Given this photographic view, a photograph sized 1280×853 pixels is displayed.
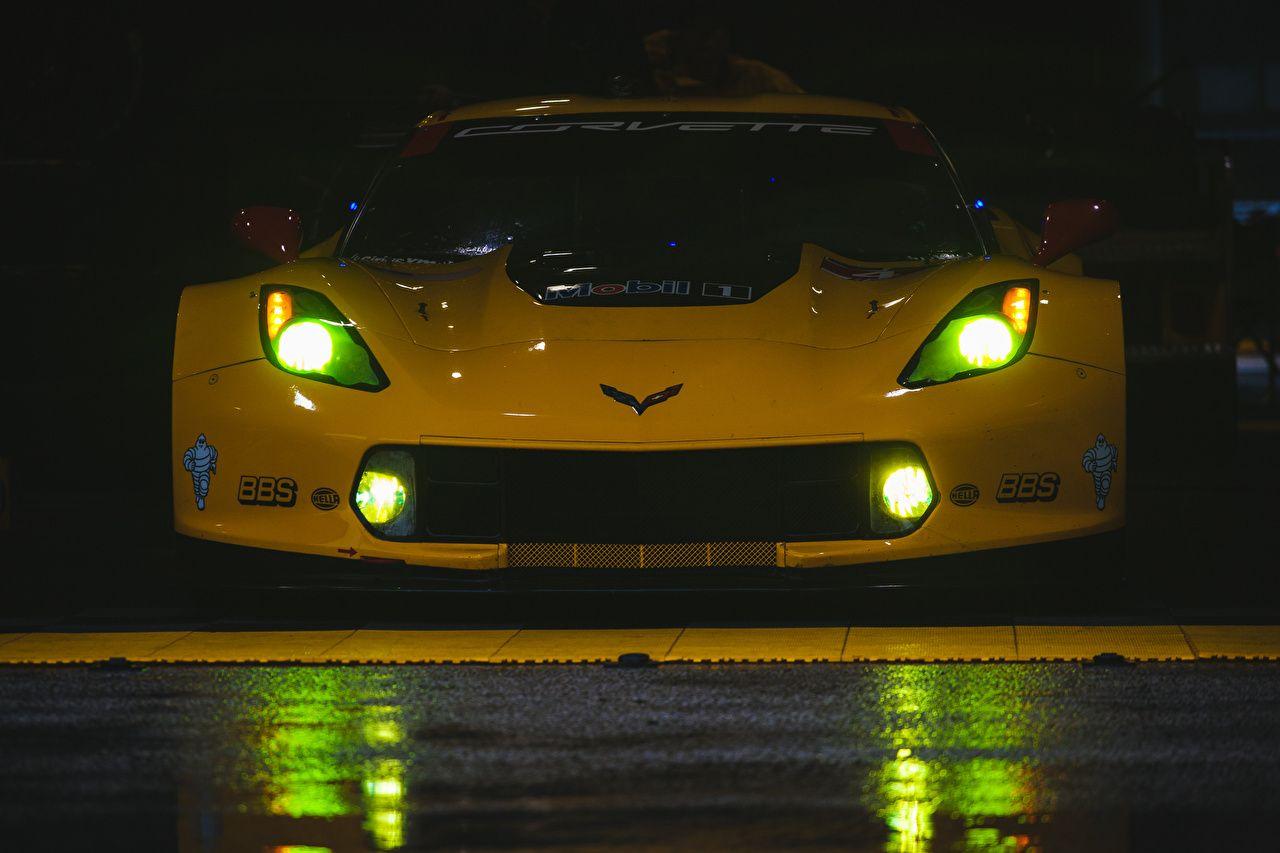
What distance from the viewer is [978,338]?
5531 millimetres

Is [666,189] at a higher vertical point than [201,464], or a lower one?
higher

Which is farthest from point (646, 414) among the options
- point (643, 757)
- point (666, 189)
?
point (666, 189)

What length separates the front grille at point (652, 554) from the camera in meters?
5.34

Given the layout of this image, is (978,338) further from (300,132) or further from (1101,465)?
(300,132)

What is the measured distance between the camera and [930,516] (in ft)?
17.6

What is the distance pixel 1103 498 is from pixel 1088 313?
1.50ft

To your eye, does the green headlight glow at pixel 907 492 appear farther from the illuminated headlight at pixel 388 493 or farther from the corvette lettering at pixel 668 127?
the corvette lettering at pixel 668 127

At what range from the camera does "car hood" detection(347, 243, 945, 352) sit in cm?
553

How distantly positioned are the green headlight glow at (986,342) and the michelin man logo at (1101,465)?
11.5 inches

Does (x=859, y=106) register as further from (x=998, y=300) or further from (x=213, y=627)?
(x=213, y=627)

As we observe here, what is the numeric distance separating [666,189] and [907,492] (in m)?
1.62

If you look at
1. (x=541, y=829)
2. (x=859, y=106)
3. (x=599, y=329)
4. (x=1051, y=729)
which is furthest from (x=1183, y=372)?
(x=541, y=829)

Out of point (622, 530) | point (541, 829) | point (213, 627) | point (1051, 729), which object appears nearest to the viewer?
point (541, 829)

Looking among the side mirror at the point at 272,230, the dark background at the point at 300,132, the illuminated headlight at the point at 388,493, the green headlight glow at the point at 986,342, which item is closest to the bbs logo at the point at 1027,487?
the green headlight glow at the point at 986,342
